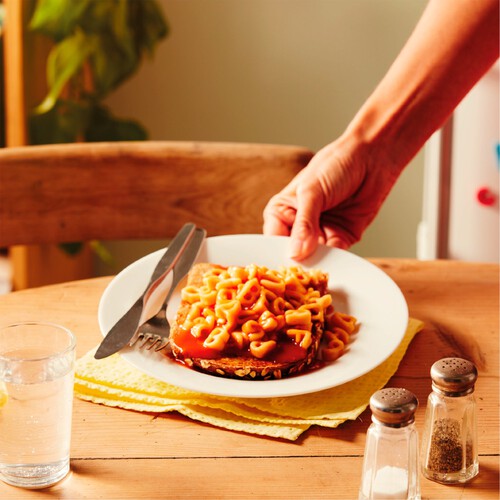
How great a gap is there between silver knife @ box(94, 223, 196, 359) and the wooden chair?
1.14 ft

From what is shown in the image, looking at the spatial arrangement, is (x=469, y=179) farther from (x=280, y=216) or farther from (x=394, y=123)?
(x=280, y=216)

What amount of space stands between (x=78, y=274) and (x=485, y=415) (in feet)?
7.84

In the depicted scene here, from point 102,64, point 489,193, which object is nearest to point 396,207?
point 489,193

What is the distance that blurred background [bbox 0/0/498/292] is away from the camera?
292 cm

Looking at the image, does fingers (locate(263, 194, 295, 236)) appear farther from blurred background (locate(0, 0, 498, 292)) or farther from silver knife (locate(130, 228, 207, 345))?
blurred background (locate(0, 0, 498, 292))

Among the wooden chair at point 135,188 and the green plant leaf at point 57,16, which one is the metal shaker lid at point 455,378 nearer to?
the wooden chair at point 135,188

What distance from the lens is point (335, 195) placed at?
1594mm

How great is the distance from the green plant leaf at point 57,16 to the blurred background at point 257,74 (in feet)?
0.61

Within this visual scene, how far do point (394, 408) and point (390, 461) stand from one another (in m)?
0.07

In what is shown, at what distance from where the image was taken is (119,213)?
176 centimetres

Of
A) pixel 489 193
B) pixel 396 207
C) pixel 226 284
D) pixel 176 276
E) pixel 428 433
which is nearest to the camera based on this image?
pixel 428 433

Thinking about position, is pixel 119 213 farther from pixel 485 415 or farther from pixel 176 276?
pixel 485 415

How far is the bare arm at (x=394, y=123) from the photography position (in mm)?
1558

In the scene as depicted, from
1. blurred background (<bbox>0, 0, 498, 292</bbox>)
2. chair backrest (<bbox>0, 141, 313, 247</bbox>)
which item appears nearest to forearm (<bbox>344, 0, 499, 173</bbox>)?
chair backrest (<bbox>0, 141, 313, 247</bbox>)
